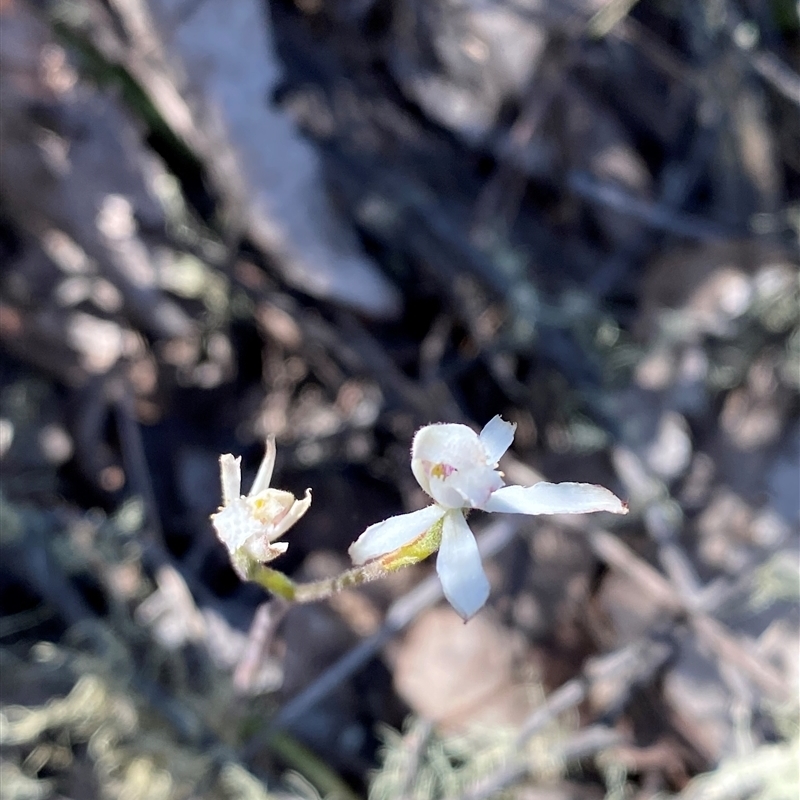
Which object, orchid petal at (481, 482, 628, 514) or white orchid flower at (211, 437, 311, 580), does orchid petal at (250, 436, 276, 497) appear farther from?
orchid petal at (481, 482, 628, 514)

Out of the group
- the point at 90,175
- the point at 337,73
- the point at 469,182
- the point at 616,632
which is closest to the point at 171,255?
the point at 90,175

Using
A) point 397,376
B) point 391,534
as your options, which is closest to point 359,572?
point 391,534

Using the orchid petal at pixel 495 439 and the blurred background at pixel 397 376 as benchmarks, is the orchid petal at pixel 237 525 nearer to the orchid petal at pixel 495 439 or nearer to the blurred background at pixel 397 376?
the orchid petal at pixel 495 439

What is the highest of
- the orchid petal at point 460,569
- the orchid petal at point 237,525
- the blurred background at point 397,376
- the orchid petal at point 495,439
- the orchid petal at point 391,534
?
the orchid petal at point 495,439

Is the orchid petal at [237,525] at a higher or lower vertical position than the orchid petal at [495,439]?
lower

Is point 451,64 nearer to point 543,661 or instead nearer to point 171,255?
point 171,255

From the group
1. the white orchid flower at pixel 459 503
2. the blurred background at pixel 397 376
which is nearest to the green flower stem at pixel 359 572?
the white orchid flower at pixel 459 503

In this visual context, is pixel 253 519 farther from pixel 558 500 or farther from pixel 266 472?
pixel 558 500
